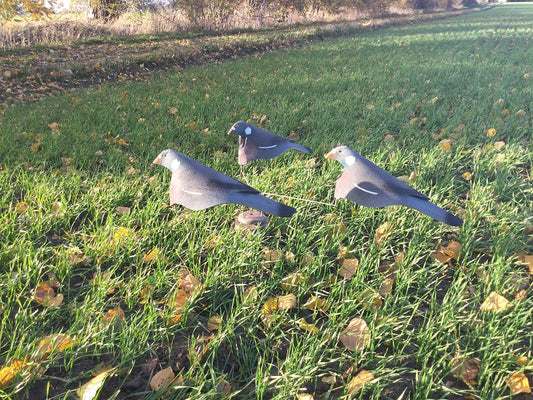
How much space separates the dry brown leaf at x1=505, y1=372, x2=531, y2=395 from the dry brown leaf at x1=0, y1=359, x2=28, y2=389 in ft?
5.38

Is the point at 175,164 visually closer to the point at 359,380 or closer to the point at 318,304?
the point at 318,304

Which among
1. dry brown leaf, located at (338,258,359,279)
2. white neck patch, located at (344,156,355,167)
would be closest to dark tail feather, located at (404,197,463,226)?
white neck patch, located at (344,156,355,167)

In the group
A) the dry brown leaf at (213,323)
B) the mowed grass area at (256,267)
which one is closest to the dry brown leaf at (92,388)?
the mowed grass area at (256,267)

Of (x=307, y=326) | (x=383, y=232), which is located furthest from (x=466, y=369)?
(x=383, y=232)

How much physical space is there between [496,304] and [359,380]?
77 centimetres

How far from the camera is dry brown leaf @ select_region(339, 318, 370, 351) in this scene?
4.67ft

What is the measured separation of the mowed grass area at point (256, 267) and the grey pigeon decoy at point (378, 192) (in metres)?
0.37

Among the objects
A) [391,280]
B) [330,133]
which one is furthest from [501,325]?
[330,133]

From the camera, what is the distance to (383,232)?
7.10 ft

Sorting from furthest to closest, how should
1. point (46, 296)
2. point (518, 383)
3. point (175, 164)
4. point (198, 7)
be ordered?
point (198, 7) < point (175, 164) < point (46, 296) < point (518, 383)

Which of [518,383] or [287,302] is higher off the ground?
[287,302]

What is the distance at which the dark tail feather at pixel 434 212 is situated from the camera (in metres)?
1.51

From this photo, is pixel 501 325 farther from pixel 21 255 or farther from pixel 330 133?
pixel 330 133

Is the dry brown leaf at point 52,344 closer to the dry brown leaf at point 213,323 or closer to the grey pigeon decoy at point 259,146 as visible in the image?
the dry brown leaf at point 213,323
